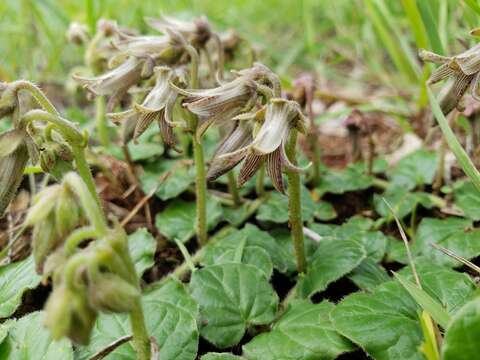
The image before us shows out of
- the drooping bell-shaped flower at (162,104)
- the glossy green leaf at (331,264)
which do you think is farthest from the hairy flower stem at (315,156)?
the drooping bell-shaped flower at (162,104)

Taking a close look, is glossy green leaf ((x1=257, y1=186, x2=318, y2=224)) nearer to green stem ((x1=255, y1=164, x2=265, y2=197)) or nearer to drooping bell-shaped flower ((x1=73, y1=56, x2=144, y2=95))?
green stem ((x1=255, y1=164, x2=265, y2=197))

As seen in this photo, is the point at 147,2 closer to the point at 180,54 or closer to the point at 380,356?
the point at 180,54

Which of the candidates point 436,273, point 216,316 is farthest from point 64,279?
point 436,273

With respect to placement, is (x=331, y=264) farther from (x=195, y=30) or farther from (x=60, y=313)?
(x=195, y=30)

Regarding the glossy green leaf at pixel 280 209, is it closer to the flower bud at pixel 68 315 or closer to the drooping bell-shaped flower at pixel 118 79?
the drooping bell-shaped flower at pixel 118 79

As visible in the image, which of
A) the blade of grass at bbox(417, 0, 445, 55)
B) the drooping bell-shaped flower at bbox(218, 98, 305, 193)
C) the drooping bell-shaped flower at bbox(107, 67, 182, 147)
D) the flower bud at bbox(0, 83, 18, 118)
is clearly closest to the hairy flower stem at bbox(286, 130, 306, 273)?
the drooping bell-shaped flower at bbox(218, 98, 305, 193)

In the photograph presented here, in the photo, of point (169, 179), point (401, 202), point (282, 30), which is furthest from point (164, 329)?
point (282, 30)
